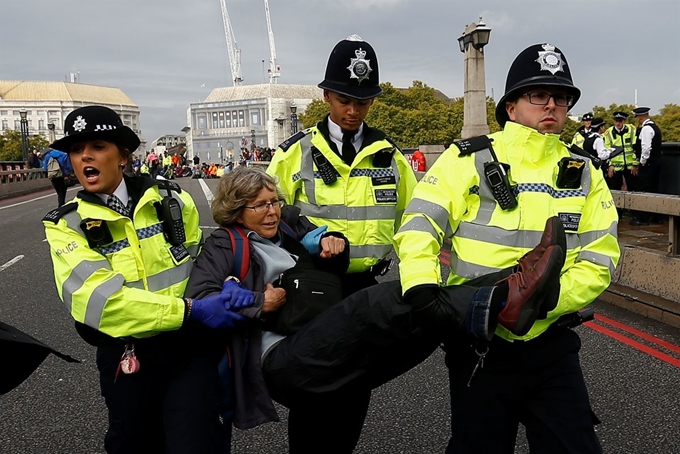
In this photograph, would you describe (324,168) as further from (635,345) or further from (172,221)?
(635,345)

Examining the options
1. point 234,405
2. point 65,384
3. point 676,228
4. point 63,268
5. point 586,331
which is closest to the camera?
point 63,268

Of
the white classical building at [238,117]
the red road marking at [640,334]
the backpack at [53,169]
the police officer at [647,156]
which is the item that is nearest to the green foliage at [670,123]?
the police officer at [647,156]

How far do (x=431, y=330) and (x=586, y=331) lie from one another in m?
4.00

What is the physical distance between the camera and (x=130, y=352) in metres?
2.38

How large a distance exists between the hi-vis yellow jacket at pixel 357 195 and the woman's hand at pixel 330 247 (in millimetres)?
510

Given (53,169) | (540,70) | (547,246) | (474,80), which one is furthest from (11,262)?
(474,80)

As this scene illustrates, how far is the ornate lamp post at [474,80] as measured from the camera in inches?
659

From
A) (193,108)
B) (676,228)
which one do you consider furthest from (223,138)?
(676,228)

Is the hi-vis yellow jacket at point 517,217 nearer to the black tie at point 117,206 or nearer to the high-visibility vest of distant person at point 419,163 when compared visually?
the black tie at point 117,206

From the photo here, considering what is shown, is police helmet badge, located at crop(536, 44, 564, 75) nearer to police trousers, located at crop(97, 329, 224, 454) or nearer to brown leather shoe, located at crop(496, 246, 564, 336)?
brown leather shoe, located at crop(496, 246, 564, 336)

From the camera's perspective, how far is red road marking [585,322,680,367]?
4.75m

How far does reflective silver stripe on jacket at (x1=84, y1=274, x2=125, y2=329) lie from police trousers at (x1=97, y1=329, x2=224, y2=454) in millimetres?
214

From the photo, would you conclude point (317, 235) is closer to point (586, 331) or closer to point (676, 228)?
point (586, 331)

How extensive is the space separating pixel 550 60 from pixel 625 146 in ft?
34.9
